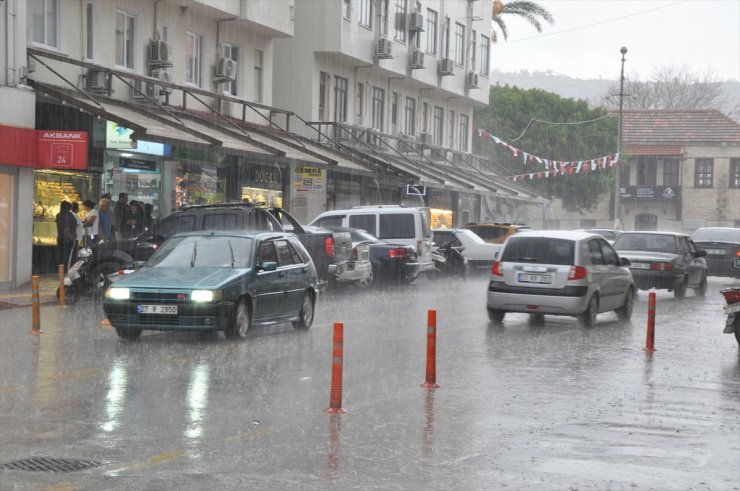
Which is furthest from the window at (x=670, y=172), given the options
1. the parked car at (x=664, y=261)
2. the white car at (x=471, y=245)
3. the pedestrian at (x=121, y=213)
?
the pedestrian at (x=121, y=213)

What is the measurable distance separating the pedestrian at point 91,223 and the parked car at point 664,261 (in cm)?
1160

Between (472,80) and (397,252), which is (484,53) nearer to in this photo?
(472,80)

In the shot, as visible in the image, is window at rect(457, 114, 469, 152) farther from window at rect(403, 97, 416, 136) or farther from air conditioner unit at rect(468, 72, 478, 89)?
window at rect(403, 97, 416, 136)

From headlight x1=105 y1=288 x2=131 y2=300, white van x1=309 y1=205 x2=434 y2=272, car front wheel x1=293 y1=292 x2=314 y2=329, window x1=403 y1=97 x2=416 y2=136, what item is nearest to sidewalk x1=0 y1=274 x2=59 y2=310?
car front wheel x1=293 y1=292 x2=314 y2=329

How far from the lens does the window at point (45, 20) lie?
2703 centimetres

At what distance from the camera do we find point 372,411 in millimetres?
10391

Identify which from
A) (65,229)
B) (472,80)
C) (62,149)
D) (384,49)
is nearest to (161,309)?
(62,149)

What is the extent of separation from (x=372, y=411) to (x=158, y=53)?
73.0 ft

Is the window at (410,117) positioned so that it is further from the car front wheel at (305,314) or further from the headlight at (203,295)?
the headlight at (203,295)

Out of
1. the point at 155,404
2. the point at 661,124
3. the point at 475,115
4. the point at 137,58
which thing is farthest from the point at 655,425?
the point at 661,124

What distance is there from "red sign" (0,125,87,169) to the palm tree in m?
43.2

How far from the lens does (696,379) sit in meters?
13.1

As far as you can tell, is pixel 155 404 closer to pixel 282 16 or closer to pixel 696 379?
pixel 696 379

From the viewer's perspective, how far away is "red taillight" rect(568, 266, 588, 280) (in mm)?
18766
